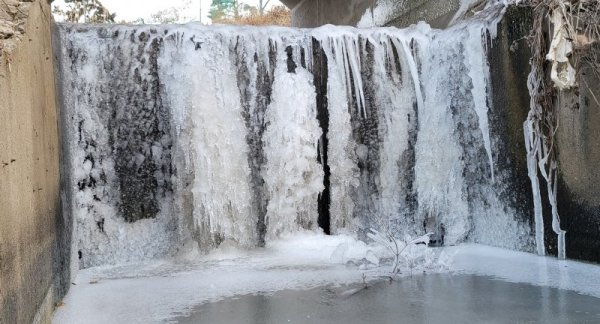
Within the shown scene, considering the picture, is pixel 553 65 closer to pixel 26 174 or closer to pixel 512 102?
pixel 512 102

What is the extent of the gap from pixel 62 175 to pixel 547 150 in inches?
134

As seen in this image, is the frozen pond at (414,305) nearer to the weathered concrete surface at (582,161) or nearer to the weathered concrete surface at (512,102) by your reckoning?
the weathered concrete surface at (582,161)

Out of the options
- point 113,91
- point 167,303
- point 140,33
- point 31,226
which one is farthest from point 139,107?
point 31,226

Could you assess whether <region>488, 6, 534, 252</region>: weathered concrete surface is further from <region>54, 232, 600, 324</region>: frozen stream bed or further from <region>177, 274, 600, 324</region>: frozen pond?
<region>177, 274, 600, 324</region>: frozen pond

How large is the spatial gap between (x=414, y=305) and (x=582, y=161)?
1.76m

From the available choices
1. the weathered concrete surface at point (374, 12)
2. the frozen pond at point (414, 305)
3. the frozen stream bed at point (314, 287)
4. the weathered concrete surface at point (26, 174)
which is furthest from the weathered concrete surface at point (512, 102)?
the weathered concrete surface at point (26, 174)

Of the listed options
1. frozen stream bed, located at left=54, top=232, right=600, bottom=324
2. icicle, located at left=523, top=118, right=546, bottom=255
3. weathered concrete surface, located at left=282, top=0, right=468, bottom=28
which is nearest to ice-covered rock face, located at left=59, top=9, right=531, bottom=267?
icicle, located at left=523, top=118, right=546, bottom=255

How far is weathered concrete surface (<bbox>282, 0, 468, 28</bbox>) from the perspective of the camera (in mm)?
7202

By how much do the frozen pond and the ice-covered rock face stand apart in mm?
1561

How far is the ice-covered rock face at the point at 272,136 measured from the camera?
5.24 meters

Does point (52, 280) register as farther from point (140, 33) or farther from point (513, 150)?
point (513, 150)

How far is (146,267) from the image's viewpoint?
482 cm

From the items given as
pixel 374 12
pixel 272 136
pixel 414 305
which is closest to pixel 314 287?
pixel 414 305

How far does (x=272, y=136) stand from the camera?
5590 mm
